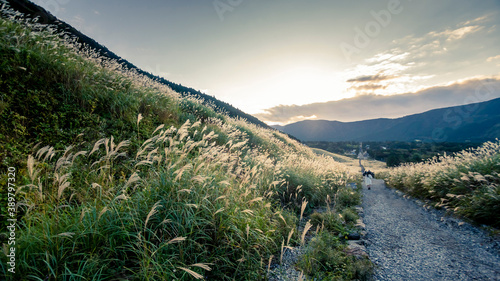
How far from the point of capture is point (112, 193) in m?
2.76

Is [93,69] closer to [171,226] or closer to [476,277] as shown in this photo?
[171,226]

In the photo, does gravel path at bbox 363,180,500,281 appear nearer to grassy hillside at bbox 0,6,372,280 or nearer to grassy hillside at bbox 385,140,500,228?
grassy hillside at bbox 385,140,500,228

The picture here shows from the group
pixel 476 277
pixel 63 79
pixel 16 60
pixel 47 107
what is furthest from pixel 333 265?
pixel 16 60

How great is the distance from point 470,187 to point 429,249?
3.80 meters

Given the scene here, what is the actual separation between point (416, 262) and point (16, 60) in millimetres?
10087

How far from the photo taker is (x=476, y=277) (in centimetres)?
322

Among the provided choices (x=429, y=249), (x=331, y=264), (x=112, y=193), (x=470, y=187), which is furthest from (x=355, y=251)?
(x=470, y=187)

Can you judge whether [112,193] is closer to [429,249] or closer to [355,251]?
[355,251]

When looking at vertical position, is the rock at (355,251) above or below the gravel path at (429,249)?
below

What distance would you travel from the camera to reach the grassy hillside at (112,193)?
2.03 metres

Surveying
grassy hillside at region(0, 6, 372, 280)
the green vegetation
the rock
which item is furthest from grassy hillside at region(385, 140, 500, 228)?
the green vegetation

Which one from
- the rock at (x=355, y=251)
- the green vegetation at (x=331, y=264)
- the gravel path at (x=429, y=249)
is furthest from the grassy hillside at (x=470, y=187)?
the green vegetation at (x=331, y=264)

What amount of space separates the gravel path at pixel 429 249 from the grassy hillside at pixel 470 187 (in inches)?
16.5

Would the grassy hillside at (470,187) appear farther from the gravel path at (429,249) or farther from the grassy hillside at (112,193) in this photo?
the grassy hillside at (112,193)
